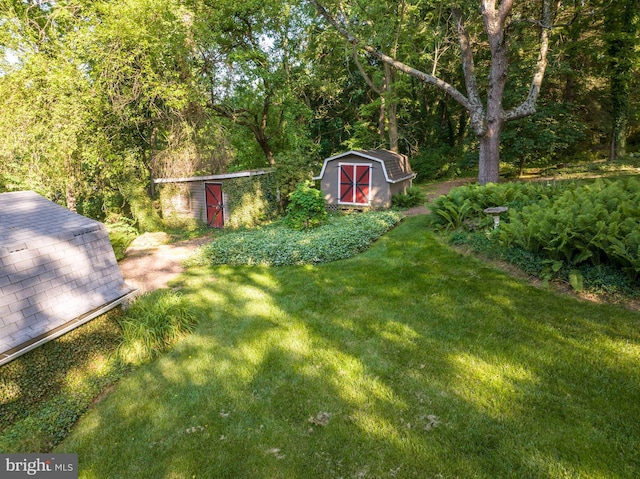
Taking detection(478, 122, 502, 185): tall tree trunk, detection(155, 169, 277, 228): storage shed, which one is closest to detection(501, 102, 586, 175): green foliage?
detection(478, 122, 502, 185): tall tree trunk

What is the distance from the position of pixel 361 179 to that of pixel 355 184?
1.13 feet

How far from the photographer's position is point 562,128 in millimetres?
19109

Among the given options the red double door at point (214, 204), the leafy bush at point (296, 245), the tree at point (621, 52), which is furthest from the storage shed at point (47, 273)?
the tree at point (621, 52)

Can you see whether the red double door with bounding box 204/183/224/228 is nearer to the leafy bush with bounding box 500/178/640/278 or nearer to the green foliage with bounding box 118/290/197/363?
the green foliage with bounding box 118/290/197/363

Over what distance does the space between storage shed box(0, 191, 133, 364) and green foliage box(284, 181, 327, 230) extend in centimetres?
700

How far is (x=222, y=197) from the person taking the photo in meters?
15.7

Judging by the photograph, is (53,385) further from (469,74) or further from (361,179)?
(469,74)

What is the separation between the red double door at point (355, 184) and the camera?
589 inches

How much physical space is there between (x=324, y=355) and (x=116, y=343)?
350 centimetres

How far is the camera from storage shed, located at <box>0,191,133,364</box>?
4.22 m

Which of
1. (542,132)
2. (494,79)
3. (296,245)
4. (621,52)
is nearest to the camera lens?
(296,245)

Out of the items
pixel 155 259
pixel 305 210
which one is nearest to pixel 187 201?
pixel 155 259

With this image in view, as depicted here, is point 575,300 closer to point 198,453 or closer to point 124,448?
point 198,453

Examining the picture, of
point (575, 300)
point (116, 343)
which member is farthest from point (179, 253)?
point (575, 300)
